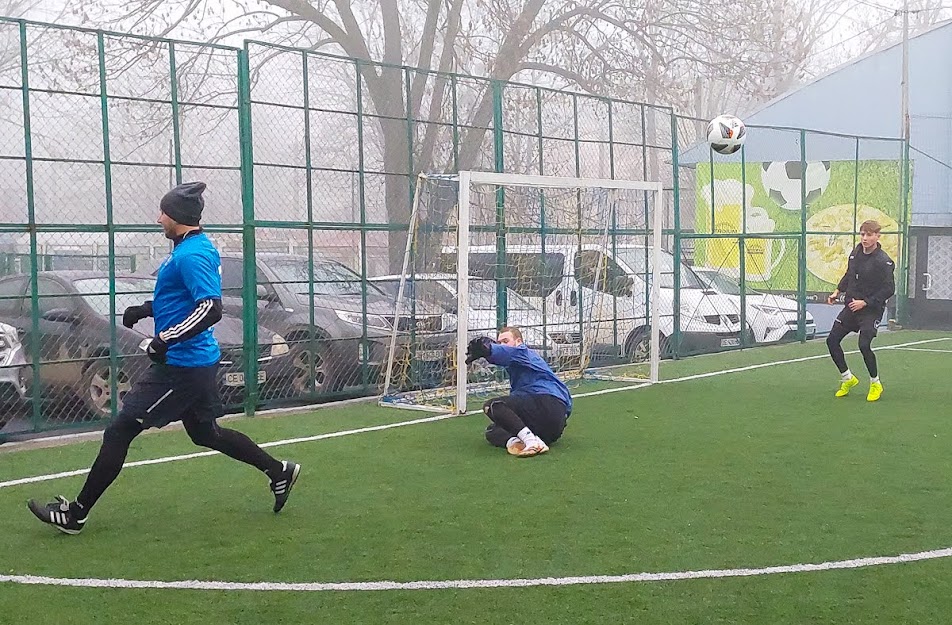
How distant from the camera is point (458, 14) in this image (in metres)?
22.9

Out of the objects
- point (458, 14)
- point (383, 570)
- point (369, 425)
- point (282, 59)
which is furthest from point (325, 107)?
point (458, 14)

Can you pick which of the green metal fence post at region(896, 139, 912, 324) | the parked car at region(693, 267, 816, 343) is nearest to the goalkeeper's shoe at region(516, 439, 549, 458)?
the parked car at region(693, 267, 816, 343)

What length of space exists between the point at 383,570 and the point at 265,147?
6500 mm

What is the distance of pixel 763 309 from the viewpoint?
18.4 metres

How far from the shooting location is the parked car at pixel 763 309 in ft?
58.6

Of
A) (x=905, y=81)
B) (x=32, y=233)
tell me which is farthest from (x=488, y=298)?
(x=905, y=81)

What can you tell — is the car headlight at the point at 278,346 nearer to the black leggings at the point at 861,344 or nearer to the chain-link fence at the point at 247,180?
the chain-link fence at the point at 247,180

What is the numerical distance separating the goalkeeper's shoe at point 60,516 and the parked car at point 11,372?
3.50 metres

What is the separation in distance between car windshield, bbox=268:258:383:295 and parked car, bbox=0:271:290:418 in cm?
140

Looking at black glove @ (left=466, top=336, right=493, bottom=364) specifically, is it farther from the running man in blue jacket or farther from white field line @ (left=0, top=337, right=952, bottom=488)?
the running man in blue jacket

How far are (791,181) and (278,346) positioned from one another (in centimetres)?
1230

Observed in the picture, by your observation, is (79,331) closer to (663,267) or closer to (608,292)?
(608,292)

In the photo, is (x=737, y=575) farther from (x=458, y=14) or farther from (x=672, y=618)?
(x=458, y=14)

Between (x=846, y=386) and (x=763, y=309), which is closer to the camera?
(x=846, y=386)
